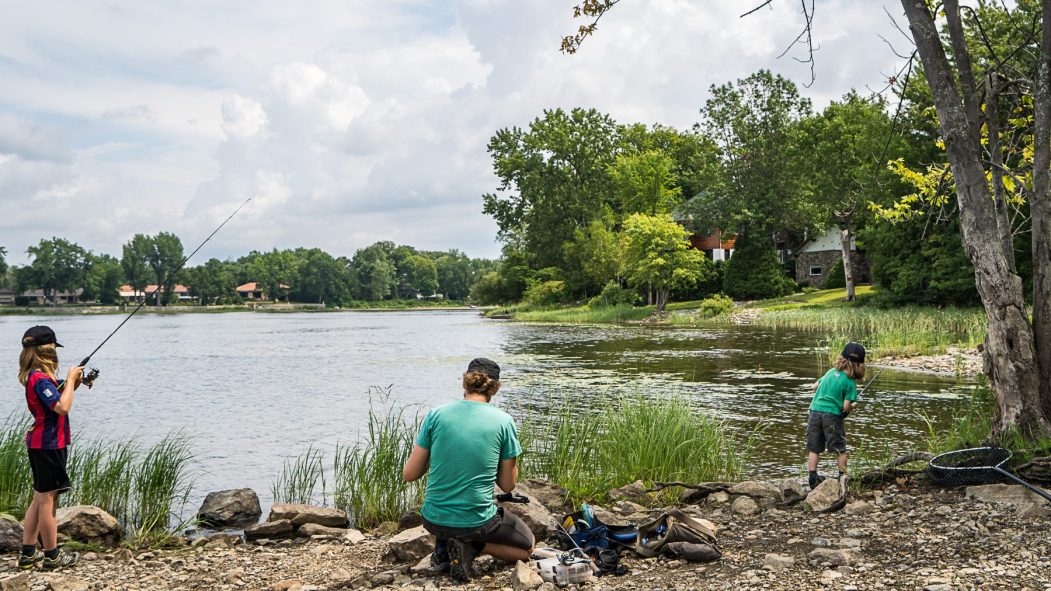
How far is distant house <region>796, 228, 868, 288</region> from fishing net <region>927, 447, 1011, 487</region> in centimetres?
5057

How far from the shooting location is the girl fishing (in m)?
5.81

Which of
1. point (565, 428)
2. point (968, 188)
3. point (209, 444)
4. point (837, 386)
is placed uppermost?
point (968, 188)

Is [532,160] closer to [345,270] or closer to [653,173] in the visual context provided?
[653,173]

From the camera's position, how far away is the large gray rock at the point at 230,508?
29.2 ft

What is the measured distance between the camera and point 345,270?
16075 centimetres

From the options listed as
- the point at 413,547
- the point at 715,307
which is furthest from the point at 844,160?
the point at 413,547

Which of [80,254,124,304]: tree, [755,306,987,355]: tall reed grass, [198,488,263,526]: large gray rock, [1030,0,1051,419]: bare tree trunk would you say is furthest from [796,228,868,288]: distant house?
Result: [80,254,124,304]: tree

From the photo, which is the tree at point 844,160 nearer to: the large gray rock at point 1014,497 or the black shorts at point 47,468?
the large gray rock at point 1014,497

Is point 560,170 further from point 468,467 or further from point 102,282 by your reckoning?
point 102,282

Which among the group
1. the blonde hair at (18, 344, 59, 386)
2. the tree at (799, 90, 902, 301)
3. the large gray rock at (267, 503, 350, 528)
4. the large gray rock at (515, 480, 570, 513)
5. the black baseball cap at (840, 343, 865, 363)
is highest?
the tree at (799, 90, 902, 301)

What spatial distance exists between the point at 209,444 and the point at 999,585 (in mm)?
12903

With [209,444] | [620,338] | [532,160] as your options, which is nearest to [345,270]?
[532,160]

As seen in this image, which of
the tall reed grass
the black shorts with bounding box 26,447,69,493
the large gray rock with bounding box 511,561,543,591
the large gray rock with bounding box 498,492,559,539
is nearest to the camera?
the large gray rock with bounding box 511,561,543,591

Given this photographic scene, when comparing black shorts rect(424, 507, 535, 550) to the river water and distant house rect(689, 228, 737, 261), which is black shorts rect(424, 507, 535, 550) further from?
distant house rect(689, 228, 737, 261)
